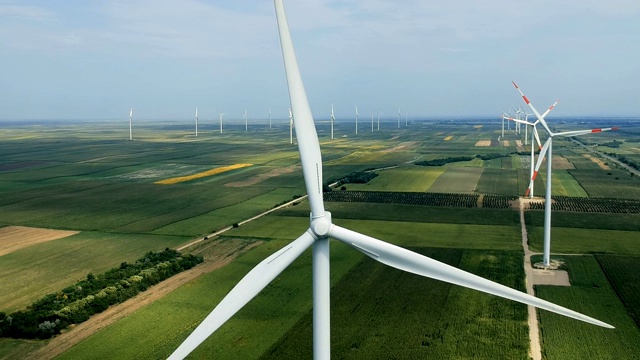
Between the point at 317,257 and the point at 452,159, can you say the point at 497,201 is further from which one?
the point at 317,257

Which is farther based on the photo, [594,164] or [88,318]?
[594,164]

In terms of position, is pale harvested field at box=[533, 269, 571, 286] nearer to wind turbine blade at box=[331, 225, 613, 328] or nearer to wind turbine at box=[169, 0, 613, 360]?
wind turbine blade at box=[331, 225, 613, 328]

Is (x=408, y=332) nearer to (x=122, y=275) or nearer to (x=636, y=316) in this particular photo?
(x=636, y=316)

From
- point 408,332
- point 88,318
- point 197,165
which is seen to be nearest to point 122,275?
point 88,318

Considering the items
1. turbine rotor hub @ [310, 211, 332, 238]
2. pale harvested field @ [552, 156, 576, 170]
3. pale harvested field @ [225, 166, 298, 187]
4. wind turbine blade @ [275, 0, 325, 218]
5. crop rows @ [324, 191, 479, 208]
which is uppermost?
wind turbine blade @ [275, 0, 325, 218]

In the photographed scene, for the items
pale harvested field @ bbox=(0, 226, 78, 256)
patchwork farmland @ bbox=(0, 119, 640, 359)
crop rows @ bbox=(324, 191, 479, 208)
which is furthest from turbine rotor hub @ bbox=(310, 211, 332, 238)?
crop rows @ bbox=(324, 191, 479, 208)

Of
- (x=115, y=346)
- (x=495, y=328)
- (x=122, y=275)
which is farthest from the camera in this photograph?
(x=122, y=275)

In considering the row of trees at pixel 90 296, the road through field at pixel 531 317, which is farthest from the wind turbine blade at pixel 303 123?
the row of trees at pixel 90 296
